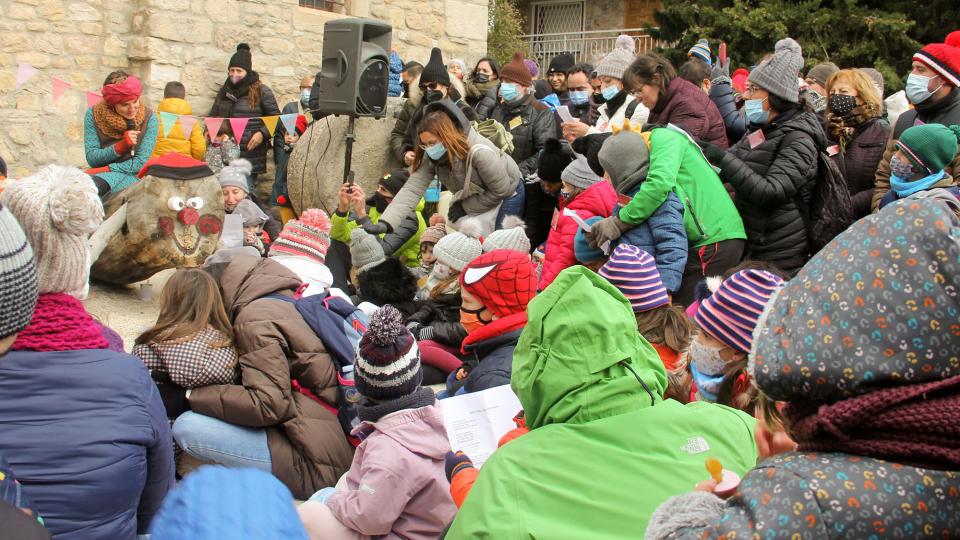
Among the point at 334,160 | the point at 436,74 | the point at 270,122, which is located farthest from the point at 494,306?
the point at 270,122

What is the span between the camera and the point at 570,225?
5621 millimetres

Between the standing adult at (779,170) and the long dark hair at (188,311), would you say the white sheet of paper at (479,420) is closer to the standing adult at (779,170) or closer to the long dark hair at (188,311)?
the long dark hair at (188,311)

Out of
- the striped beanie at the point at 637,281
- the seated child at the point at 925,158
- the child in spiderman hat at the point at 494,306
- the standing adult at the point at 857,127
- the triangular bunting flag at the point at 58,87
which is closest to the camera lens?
the striped beanie at the point at 637,281

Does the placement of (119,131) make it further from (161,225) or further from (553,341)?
(553,341)

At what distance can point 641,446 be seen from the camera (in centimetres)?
212

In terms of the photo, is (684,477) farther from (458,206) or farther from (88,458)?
(458,206)

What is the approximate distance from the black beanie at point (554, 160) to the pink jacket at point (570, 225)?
93 cm

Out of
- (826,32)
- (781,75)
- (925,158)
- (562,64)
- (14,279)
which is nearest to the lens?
(14,279)

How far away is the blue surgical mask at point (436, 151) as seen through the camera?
23.2 ft

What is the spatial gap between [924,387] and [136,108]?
7701 mm

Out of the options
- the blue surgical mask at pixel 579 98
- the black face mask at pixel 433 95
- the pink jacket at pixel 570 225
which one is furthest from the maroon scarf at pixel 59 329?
the blue surgical mask at pixel 579 98

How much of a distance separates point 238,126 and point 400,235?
4097 mm

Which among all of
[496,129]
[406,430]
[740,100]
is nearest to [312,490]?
[406,430]

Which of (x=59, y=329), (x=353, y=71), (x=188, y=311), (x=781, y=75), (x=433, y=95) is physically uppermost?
(x=781, y=75)
